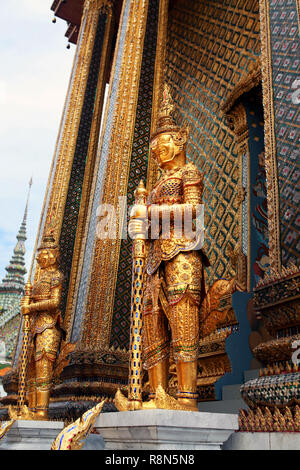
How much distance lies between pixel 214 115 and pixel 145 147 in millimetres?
1544

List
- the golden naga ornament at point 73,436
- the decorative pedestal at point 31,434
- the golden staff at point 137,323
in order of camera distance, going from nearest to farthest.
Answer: the golden naga ornament at point 73,436
the golden staff at point 137,323
the decorative pedestal at point 31,434

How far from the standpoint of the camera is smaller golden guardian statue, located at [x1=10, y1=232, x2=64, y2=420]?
12.6ft

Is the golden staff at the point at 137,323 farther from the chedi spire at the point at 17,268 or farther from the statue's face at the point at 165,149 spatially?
the chedi spire at the point at 17,268

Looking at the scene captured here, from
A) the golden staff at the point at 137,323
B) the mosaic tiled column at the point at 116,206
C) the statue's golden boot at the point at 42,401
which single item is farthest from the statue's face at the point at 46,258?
the golden staff at the point at 137,323

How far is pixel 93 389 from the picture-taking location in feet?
14.4

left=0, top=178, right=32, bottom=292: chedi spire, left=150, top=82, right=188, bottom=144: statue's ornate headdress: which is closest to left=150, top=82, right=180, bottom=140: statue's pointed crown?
left=150, top=82, right=188, bottom=144: statue's ornate headdress

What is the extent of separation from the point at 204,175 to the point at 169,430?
4.33 m

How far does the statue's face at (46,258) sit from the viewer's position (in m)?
4.49

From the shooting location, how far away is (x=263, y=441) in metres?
1.98

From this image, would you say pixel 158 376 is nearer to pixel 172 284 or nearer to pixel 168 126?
pixel 172 284

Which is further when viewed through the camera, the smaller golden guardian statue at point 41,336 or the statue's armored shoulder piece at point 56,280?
the statue's armored shoulder piece at point 56,280

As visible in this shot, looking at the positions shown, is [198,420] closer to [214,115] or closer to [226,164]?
[226,164]

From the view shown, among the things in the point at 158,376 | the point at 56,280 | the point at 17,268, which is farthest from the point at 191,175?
the point at 17,268

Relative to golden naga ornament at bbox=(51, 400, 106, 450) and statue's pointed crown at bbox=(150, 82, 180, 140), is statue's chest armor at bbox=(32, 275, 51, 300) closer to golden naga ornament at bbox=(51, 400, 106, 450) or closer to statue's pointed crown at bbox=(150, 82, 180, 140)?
statue's pointed crown at bbox=(150, 82, 180, 140)
